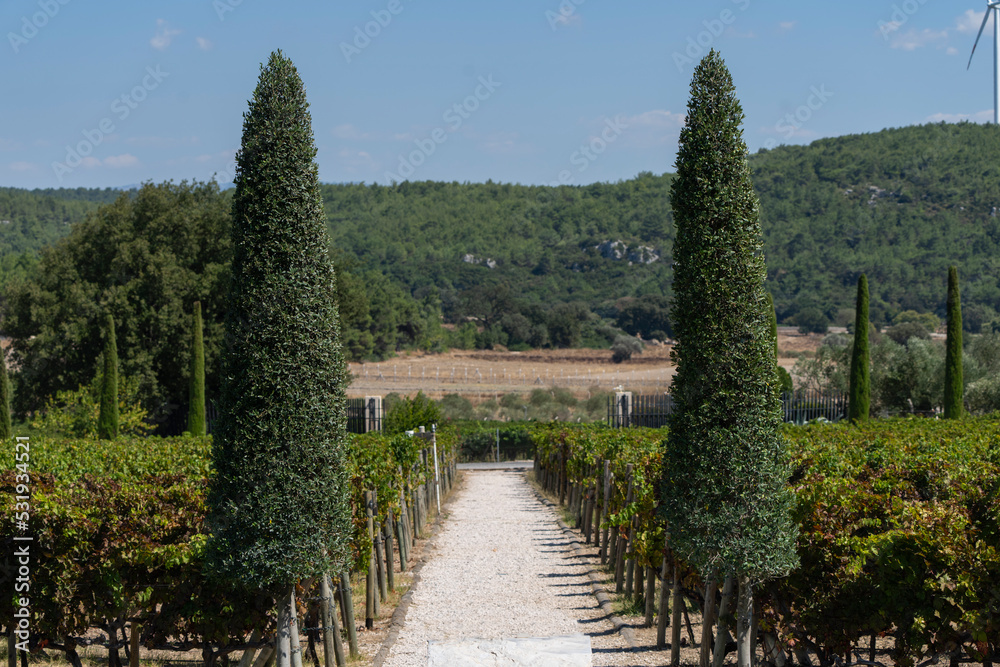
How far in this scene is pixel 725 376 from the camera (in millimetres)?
5691

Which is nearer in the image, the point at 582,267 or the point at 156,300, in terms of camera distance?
the point at 156,300

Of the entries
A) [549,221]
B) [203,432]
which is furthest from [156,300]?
[549,221]

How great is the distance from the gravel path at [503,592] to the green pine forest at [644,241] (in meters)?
58.5

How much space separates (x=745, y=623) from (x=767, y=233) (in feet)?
323

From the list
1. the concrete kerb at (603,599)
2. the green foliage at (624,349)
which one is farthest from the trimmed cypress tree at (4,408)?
the green foliage at (624,349)

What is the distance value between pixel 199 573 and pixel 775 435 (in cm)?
432

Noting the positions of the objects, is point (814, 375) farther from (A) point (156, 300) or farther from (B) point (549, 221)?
(B) point (549, 221)

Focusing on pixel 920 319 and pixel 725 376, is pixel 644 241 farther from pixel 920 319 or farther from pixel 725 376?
pixel 725 376

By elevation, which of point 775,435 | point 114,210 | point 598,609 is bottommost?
point 598,609

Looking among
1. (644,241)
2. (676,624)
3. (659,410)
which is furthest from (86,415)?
(644,241)

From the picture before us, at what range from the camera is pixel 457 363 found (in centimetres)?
7588

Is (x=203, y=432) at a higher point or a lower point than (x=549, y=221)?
lower

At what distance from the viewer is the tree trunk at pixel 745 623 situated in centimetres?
580

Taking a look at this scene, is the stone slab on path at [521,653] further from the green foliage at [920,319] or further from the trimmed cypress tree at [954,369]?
the green foliage at [920,319]
